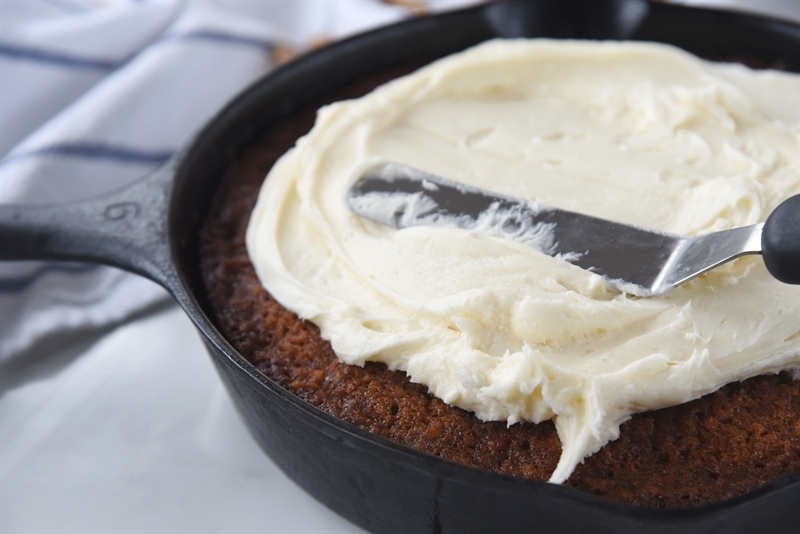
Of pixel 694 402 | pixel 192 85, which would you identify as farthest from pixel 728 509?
pixel 192 85

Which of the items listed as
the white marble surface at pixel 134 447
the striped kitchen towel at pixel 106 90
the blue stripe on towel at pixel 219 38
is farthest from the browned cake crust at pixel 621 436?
the blue stripe on towel at pixel 219 38

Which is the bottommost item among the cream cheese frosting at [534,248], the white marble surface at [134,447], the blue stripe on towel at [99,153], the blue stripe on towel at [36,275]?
the white marble surface at [134,447]

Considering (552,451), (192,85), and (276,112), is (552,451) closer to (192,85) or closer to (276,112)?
(276,112)

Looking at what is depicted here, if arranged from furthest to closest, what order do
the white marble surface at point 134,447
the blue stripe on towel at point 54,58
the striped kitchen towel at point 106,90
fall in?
1. the blue stripe on towel at point 54,58
2. the striped kitchen towel at point 106,90
3. the white marble surface at point 134,447

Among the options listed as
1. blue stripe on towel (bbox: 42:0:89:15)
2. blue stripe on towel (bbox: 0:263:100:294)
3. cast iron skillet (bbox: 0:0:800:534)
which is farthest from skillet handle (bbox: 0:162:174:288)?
blue stripe on towel (bbox: 42:0:89:15)

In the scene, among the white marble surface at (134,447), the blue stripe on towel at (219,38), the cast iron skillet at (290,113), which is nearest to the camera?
the cast iron skillet at (290,113)

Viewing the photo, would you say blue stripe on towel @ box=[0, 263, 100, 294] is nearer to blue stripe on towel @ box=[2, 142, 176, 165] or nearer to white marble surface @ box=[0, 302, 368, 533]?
white marble surface @ box=[0, 302, 368, 533]

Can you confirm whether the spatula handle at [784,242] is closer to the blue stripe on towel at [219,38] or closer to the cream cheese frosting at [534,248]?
the cream cheese frosting at [534,248]

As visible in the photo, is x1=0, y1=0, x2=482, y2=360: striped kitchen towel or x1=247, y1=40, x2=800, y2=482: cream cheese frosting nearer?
x1=247, y1=40, x2=800, y2=482: cream cheese frosting
